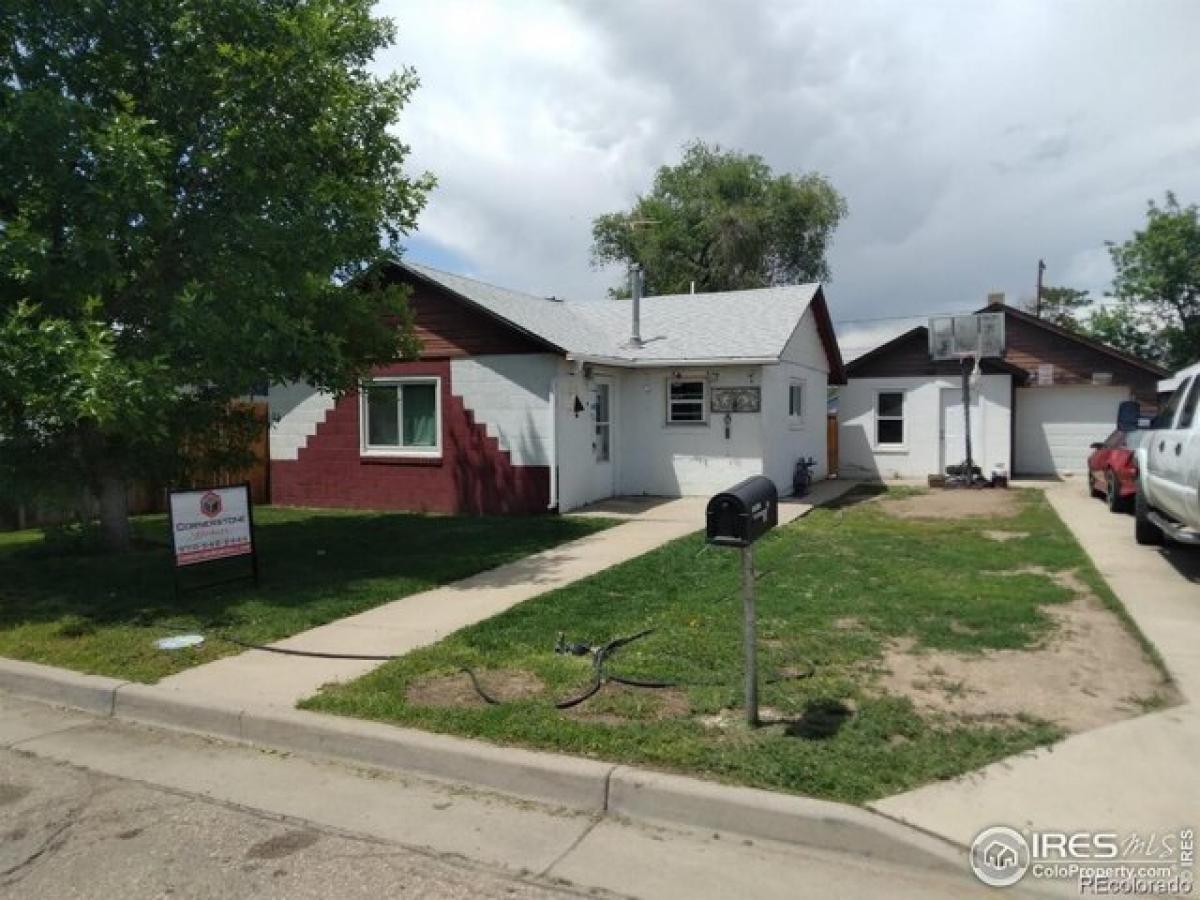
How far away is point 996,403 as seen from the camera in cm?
2133

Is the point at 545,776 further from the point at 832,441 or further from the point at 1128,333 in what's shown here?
the point at 1128,333

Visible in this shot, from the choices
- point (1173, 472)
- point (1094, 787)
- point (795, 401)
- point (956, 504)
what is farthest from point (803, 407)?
point (1094, 787)

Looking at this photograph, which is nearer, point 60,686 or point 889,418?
point 60,686

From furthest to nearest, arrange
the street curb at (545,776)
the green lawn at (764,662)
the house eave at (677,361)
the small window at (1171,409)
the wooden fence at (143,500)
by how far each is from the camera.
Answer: the house eave at (677,361) → the wooden fence at (143,500) → the small window at (1171,409) → the green lawn at (764,662) → the street curb at (545,776)

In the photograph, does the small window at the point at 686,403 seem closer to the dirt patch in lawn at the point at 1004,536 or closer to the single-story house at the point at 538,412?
the single-story house at the point at 538,412

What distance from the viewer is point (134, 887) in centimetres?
363

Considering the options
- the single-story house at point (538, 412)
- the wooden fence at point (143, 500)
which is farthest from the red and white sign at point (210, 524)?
the single-story house at point (538, 412)

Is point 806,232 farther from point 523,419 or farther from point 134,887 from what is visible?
point 134,887

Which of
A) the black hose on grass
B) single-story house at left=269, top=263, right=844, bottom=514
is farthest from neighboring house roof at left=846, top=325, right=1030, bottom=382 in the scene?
the black hose on grass

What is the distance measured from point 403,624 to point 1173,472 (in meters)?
7.34

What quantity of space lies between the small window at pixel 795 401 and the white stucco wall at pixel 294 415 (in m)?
8.93

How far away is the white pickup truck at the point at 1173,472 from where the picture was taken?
7.86m
